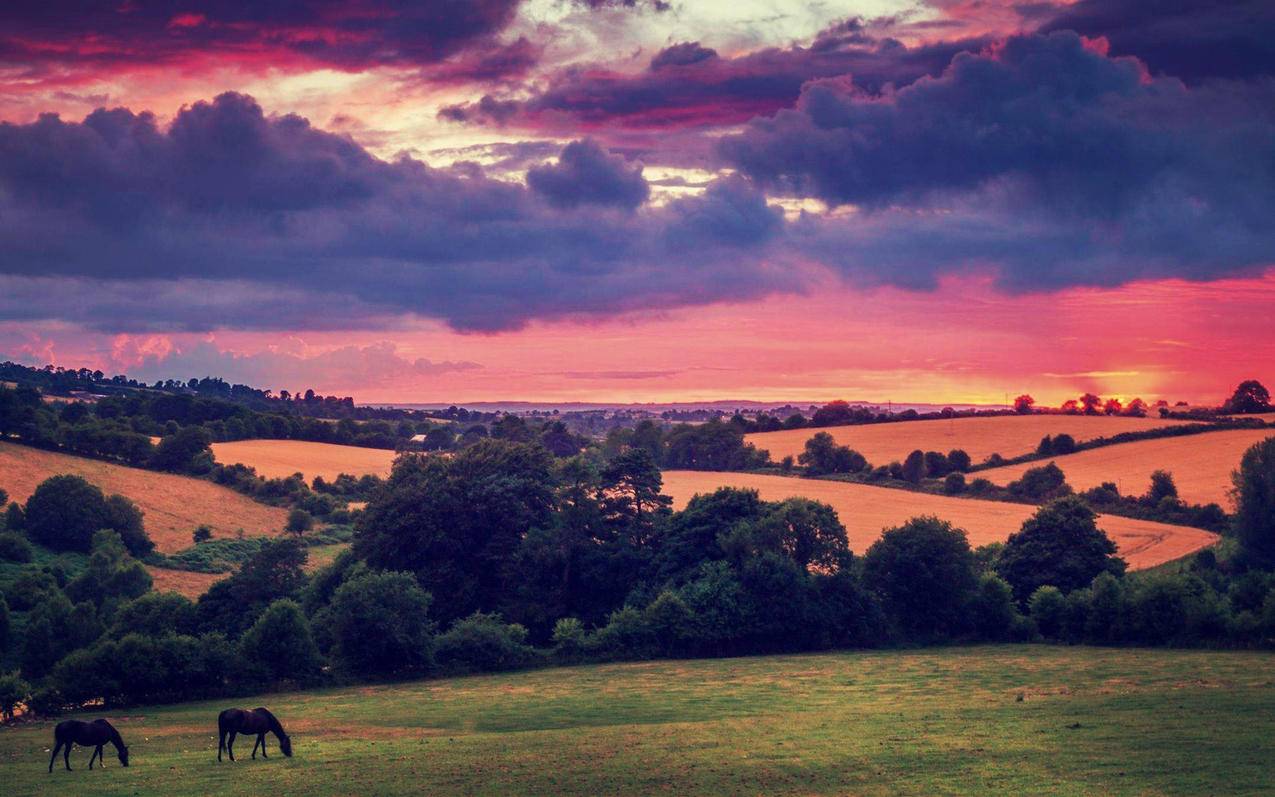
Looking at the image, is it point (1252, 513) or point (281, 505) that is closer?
point (1252, 513)

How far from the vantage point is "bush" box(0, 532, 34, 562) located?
10606 cm

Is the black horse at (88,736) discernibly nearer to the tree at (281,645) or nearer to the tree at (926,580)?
the tree at (281,645)

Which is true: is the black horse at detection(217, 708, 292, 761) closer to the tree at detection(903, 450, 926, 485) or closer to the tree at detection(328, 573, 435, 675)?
the tree at detection(328, 573, 435, 675)

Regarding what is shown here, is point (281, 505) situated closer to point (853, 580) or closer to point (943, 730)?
point (853, 580)

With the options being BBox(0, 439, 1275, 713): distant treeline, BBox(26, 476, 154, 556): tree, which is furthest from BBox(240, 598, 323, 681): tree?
BBox(26, 476, 154, 556): tree

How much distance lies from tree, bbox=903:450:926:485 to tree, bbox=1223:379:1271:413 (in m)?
52.3

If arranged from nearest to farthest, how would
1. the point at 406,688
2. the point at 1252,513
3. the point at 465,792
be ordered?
the point at 465,792 < the point at 406,688 < the point at 1252,513

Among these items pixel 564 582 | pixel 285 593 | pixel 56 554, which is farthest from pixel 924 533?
pixel 56 554

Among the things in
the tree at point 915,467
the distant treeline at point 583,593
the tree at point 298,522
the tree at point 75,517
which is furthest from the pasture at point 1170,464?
the tree at point 75,517

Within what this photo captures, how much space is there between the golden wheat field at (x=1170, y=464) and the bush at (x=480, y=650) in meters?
81.2

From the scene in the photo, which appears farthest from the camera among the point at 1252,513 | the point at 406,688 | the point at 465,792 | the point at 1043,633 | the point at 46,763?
the point at 1252,513

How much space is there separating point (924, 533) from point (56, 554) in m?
88.0

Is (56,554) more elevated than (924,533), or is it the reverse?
(924,533)

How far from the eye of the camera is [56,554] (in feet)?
375
